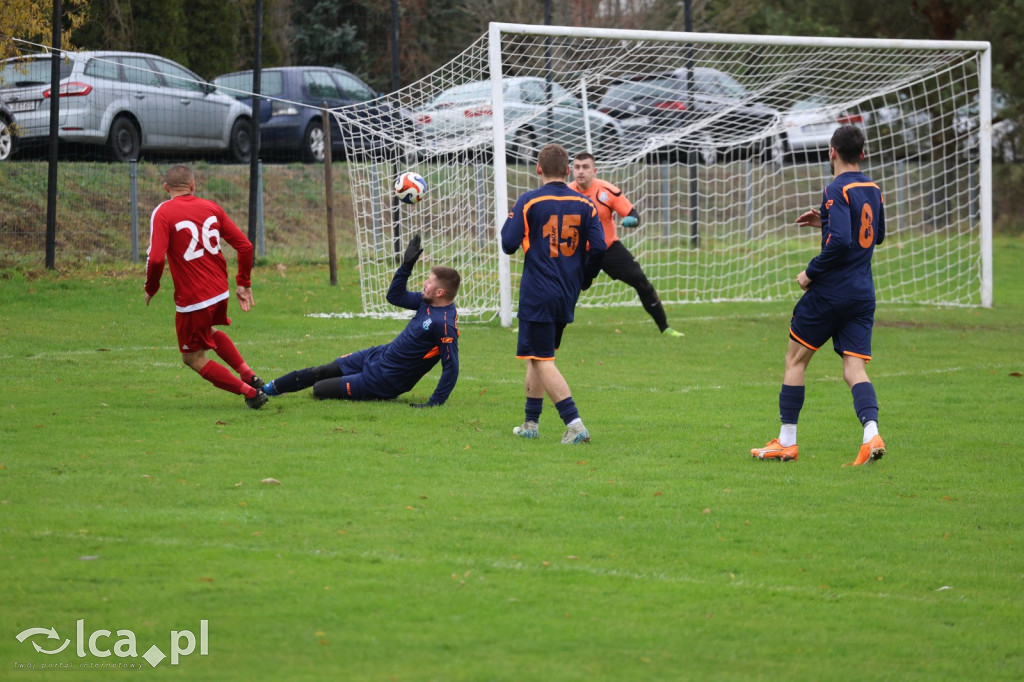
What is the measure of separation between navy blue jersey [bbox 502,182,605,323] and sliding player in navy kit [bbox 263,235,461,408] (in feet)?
3.61

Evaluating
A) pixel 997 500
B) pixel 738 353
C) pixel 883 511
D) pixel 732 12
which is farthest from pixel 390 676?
pixel 732 12

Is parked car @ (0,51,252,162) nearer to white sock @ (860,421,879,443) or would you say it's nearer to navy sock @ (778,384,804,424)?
navy sock @ (778,384,804,424)

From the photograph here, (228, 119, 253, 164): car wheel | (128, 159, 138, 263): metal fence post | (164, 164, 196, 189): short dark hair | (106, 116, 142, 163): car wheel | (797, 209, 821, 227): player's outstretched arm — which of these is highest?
(228, 119, 253, 164): car wheel

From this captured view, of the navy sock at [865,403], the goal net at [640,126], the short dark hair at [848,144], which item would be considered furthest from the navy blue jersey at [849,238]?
the goal net at [640,126]

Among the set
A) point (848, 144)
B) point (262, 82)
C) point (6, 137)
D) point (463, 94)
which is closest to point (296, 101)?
point (262, 82)

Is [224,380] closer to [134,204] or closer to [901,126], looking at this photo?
[134,204]

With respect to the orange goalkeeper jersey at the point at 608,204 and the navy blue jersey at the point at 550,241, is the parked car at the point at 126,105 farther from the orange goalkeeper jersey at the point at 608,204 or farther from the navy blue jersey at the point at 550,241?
the navy blue jersey at the point at 550,241

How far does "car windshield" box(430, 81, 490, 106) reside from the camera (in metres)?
15.3

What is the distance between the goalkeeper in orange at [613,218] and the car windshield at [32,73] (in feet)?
26.7

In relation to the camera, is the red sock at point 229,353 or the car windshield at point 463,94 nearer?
the red sock at point 229,353

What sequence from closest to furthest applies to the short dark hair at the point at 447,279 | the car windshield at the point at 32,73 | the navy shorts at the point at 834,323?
1. the navy shorts at the point at 834,323
2. the short dark hair at the point at 447,279
3. the car windshield at the point at 32,73

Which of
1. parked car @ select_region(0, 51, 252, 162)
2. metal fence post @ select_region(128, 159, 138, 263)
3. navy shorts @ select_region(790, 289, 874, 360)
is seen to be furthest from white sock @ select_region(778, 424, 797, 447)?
metal fence post @ select_region(128, 159, 138, 263)

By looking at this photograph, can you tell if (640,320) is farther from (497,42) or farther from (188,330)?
(188,330)

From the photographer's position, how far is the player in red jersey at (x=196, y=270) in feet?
26.7
